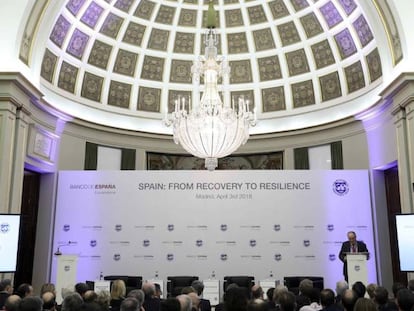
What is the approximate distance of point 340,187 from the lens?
11992mm

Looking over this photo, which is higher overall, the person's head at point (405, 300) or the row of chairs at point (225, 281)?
the person's head at point (405, 300)

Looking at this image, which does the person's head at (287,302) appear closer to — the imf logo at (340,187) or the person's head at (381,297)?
the person's head at (381,297)

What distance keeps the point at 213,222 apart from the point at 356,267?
391 cm

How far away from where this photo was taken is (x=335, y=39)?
44.6 feet

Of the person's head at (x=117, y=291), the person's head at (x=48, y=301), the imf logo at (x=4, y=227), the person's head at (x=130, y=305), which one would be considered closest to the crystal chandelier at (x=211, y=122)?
the imf logo at (x=4, y=227)

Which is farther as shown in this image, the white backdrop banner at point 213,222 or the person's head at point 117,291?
the white backdrop banner at point 213,222

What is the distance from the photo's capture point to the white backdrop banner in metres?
11.6

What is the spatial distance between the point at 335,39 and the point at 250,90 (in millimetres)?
3275

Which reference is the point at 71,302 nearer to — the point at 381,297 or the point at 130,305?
the point at 130,305

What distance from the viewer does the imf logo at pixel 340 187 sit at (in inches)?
471

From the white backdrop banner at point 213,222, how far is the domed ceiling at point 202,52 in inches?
129

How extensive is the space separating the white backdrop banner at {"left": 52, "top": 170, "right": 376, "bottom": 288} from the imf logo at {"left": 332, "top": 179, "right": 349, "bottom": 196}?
0.03m

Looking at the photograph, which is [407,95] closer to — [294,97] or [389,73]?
[389,73]

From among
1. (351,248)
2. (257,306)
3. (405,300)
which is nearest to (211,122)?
(351,248)
